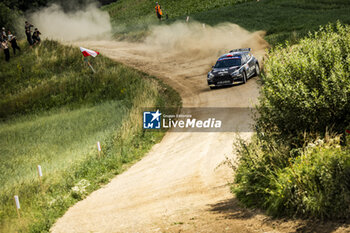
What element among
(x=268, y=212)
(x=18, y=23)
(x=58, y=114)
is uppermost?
(x=18, y=23)

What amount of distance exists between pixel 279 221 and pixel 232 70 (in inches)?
700

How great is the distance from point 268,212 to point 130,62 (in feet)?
93.1

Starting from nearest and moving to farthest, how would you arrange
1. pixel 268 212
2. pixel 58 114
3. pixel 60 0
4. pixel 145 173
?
pixel 268 212 → pixel 145 173 → pixel 58 114 → pixel 60 0

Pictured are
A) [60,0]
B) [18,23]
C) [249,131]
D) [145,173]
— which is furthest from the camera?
[60,0]

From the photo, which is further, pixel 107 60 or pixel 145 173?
pixel 107 60

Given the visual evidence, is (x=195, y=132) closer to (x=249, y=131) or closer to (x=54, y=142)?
(x=249, y=131)

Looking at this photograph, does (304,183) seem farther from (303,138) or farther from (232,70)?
(232,70)

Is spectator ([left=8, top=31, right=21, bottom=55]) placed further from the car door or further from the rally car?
the car door

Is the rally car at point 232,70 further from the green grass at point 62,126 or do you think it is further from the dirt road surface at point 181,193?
the green grass at point 62,126

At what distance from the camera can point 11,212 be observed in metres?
14.2

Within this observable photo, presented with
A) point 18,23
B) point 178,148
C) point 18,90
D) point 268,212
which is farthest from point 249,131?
point 18,23

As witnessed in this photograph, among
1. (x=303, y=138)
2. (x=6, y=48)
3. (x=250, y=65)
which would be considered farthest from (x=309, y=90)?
(x=6, y=48)

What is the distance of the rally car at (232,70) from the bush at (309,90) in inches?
547

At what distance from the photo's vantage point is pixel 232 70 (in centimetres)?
2553
